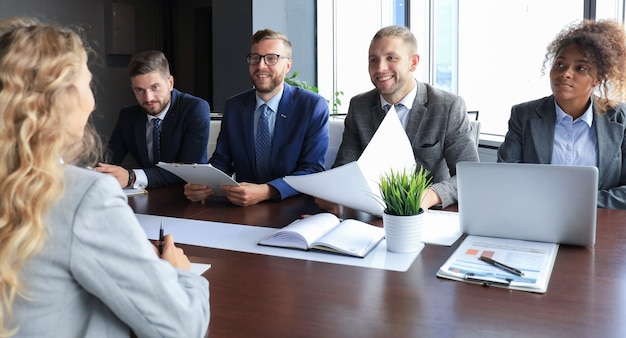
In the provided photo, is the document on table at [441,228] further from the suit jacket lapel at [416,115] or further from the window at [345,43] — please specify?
the window at [345,43]

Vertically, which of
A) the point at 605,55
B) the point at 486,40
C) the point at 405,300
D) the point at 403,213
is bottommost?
the point at 405,300

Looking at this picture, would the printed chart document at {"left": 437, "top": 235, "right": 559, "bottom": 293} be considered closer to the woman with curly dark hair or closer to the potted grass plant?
the potted grass plant

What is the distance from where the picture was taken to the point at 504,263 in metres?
1.47

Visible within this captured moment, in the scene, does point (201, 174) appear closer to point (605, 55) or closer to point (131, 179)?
point (131, 179)

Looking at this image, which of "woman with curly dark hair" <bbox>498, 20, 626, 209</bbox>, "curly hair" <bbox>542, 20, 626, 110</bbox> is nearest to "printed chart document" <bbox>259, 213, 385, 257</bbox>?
"woman with curly dark hair" <bbox>498, 20, 626, 209</bbox>

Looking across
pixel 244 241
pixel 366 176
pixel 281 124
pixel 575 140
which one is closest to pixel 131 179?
pixel 281 124

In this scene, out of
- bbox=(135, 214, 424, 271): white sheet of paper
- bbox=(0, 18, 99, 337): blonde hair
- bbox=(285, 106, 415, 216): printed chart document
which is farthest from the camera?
bbox=(285, 106, 415, 216): printed chart document

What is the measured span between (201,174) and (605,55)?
1.69m

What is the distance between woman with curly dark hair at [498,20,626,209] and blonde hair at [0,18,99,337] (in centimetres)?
205

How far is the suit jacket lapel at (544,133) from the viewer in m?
2.51

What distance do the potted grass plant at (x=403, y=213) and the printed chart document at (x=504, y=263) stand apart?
0.12 m

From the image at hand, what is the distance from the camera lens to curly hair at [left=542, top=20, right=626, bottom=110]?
7.89 feet

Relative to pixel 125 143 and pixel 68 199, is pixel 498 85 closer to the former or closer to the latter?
pixel 125 143

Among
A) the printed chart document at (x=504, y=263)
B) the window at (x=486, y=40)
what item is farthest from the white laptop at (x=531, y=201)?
the window at (x=486, y=40)
